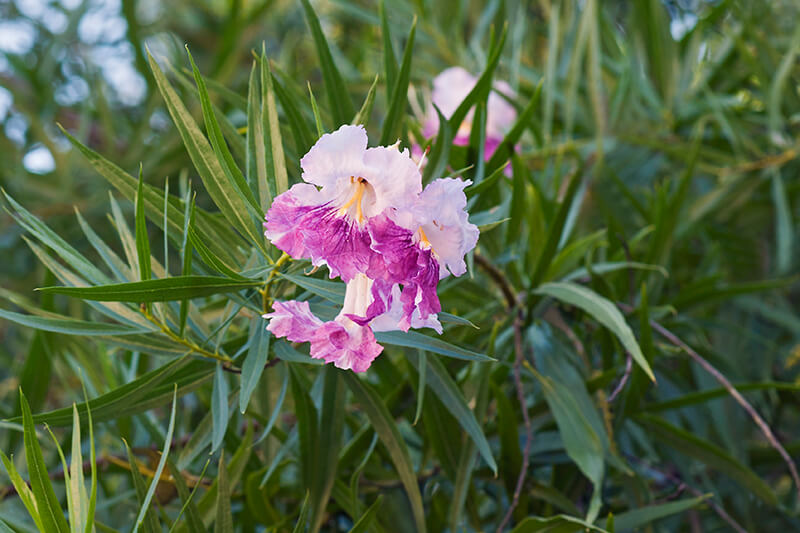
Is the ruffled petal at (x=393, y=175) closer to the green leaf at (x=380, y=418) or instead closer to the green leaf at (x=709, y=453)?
the green leaf at (x=380, y=418)

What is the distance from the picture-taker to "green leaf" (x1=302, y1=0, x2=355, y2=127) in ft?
1.67

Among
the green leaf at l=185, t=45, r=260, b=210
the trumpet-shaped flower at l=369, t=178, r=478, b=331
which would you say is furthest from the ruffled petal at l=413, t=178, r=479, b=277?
the green leaf at l=185, t=45, r=260, b=210

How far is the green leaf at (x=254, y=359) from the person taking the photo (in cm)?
41

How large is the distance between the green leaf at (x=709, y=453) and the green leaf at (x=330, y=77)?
38 cm

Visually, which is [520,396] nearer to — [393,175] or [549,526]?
[549,526]

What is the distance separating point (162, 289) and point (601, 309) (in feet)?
1.06

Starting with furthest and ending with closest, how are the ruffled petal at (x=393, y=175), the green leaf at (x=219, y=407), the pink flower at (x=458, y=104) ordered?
1. the pink flower at (x=458, y=104)
2. the green leaf at (x=219, y=407)
3. the ruffled petal at (x=393, y=175)

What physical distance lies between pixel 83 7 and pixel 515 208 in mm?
1014

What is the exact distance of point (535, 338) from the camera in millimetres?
653

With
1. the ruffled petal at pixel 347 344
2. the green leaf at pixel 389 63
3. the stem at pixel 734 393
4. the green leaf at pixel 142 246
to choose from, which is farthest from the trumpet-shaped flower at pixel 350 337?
the stem at pixel 734 393

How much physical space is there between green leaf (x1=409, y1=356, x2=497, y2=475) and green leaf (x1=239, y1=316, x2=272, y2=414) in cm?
11

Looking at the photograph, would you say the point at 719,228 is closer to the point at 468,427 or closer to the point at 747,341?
the point at 747,341

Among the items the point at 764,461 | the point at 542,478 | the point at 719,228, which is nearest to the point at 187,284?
the point at 542,478

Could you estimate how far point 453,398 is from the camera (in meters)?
0.49
